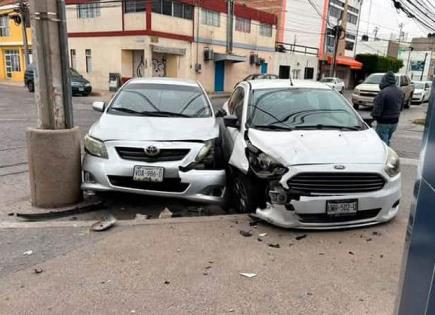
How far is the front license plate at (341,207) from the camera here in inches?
168

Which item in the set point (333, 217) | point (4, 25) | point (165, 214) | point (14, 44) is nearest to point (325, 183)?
point (333, 217)

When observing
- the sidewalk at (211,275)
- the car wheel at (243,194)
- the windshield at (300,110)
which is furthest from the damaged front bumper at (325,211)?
the windshield at (300,110)

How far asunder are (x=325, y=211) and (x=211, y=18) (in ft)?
96.7

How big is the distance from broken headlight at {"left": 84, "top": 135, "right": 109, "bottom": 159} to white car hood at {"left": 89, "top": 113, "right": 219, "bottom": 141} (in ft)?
0.20

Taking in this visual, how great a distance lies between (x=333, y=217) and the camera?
4.38 meters

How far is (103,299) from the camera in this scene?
3.15 meters

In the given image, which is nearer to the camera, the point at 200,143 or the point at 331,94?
the point at 200,143

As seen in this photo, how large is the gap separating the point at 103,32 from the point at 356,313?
28.5 metres

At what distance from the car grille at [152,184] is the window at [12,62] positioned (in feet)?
119

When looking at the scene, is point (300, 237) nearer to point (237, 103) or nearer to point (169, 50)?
point (237, 103)

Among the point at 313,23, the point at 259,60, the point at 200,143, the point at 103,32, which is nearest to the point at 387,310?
the point at 200,143

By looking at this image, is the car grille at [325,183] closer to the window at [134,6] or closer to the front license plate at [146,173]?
the front license plate at [146,173]

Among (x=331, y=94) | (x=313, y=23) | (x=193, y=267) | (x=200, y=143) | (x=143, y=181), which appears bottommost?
(x=193, y=267)

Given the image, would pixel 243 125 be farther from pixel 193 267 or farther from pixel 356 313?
pixel 356 313
